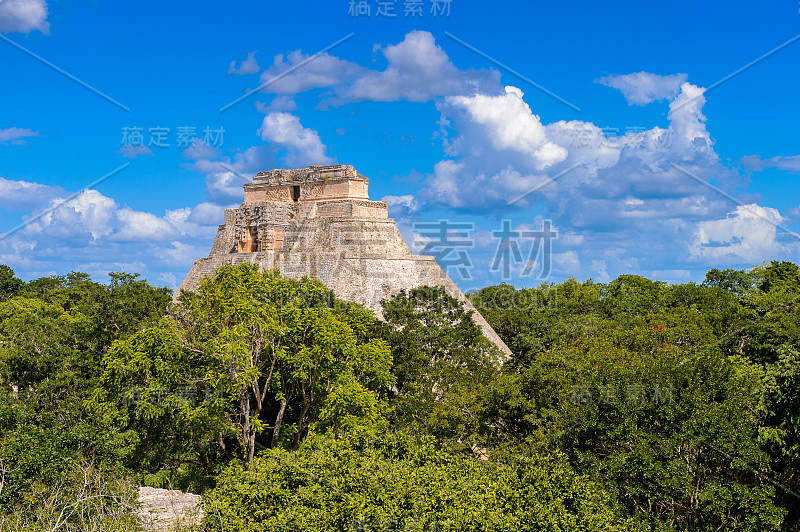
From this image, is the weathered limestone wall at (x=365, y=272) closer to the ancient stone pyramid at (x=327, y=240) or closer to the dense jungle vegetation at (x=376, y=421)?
the ancient stone pyramid at (x=327, y=240)

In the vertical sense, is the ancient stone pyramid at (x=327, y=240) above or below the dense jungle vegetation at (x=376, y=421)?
above

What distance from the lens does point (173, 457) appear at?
2416cm

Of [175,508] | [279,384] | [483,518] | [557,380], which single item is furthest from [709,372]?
[175,508]

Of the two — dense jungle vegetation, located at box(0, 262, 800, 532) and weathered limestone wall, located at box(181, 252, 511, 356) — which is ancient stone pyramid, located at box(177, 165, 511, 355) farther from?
dense jungle vegetation, located at box(0, 262, 800, 532)

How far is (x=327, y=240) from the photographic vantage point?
36250 mm

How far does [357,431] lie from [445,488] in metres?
4.64

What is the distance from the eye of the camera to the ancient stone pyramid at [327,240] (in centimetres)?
3481

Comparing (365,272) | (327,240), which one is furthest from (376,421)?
(327,240)

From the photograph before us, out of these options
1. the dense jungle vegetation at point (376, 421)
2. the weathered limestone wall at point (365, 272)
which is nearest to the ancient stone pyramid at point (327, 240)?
the weathered limestone wall at point (365, 272)

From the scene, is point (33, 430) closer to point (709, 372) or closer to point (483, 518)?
point (483, 518)

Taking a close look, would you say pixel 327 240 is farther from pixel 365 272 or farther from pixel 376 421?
pixel 376 421

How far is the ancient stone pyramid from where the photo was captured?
114 ft

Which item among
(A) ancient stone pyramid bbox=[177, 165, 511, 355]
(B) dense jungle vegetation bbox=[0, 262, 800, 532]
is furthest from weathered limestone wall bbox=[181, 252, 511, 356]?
(B) dense jungle vegetation bbox=[0, 262, 800, 532]

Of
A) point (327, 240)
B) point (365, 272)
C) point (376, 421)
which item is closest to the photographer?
point (376, 421)
